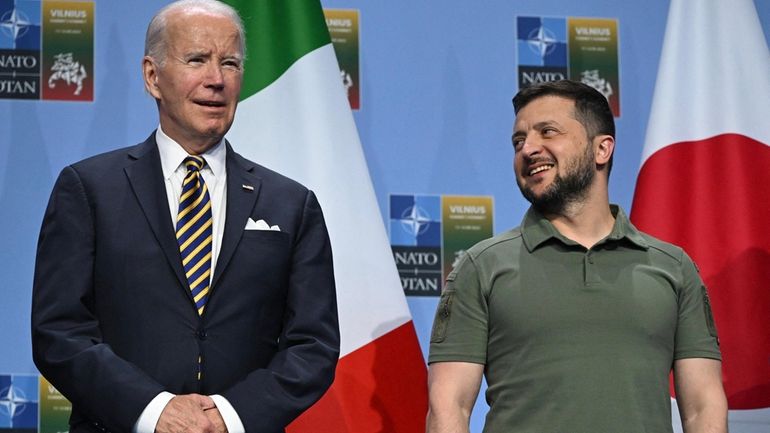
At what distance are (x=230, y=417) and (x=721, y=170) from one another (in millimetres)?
1704

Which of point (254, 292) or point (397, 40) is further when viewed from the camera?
point (397, 40)

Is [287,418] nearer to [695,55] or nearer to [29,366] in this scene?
[29,366]

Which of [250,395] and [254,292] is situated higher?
[254,292]

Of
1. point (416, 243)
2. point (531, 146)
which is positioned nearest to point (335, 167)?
point (416, 243)

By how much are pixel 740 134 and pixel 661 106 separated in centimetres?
23

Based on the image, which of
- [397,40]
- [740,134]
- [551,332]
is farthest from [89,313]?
[740,134]

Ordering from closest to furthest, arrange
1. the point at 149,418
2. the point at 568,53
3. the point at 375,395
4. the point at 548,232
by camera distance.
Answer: the point at 149,418 → the point at 548,232 → the point at 375,395 → the point at 568,53

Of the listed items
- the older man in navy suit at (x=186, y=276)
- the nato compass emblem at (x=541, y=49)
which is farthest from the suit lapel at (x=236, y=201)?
the nato compass emblem at (x=541, y=49)

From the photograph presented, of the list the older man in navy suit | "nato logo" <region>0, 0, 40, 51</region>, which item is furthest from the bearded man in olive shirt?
"nato logo" <region>0, 0, 40, 51</region>

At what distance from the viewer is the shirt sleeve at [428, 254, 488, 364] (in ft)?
8.48

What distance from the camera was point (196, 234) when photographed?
2375mm

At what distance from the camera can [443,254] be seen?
11.7 feet

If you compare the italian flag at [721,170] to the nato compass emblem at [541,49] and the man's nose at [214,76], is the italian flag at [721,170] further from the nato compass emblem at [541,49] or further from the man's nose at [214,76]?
the man's nose at [214,76]

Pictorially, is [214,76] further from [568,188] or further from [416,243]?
[416,243]
